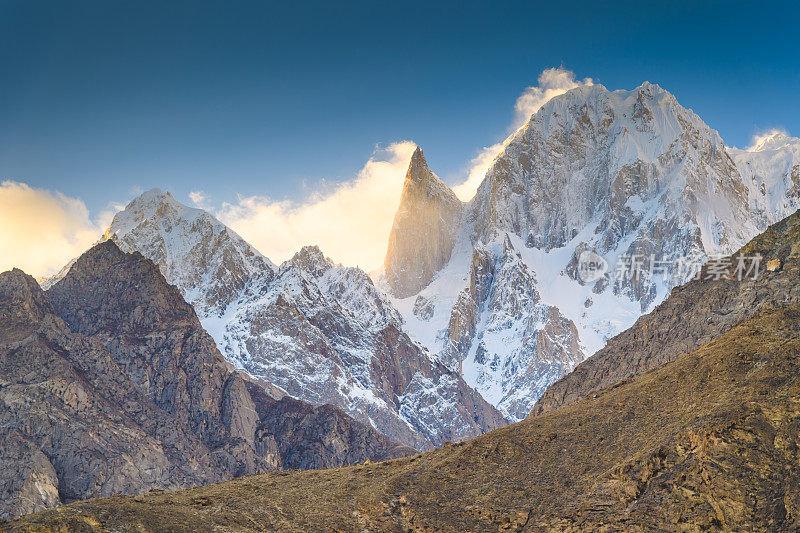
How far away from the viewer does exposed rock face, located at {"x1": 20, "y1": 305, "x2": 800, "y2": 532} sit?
3750 cm

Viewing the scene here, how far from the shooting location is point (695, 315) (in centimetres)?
8488

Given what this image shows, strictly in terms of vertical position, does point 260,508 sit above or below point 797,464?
above

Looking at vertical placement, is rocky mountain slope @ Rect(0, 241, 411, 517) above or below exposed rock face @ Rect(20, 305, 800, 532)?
above

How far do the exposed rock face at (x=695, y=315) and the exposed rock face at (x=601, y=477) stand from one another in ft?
62.2

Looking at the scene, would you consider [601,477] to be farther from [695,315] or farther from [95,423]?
[95,423]

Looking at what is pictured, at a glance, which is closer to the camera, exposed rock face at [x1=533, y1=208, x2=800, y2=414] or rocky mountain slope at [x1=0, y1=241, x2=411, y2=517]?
exposed rock face at [x1=533, y1=208, x2=800, y2=414]

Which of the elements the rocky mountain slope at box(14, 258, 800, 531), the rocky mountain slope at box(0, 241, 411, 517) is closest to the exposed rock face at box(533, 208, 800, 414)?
the rocky mountain slope at box(14, 258, 800, 531)

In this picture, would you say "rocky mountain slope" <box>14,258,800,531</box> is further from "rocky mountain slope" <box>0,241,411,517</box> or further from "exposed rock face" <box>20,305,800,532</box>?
"rocky mountain slope" <box>0,241,411,517</box>

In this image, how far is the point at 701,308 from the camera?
279 ft

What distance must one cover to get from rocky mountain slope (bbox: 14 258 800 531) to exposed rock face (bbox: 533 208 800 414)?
18.9m

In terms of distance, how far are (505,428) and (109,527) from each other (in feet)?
109

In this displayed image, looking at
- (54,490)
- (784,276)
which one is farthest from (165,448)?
(784,276)

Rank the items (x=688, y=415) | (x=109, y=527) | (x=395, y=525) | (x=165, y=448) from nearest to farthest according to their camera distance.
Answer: (x=109, y=527) < (x=395, y=525) < (x=688, y=415) < (x=165, y=448)

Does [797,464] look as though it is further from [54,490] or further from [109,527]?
[54,490]
